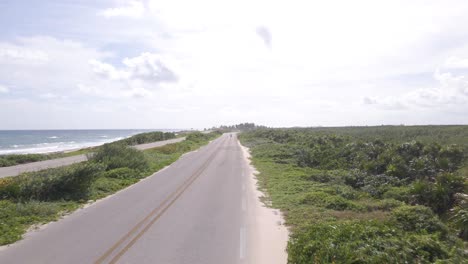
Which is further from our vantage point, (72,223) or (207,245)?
(72,223)

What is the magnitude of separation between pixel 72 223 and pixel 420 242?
9.17m

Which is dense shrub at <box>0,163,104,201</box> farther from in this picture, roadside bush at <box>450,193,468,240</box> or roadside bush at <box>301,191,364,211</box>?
roadside bush at <box>450,193,468,240</box>

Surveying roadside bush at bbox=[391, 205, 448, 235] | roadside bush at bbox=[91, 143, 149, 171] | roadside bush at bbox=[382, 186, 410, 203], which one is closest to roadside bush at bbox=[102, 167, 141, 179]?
roadside bush at bbox=[91, 143, 149, 171]

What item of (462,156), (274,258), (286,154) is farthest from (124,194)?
(286,154)

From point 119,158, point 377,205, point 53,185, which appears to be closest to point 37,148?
point 119,158

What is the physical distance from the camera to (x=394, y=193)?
14.3m

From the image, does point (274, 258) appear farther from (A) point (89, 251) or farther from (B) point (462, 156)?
(B) point (462, 156)

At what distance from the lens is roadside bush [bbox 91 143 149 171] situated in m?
22.8

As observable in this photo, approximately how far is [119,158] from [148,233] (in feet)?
48.8

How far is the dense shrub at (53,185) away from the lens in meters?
13.4

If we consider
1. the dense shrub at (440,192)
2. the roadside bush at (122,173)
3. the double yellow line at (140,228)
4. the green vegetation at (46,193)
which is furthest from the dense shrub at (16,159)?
the dense shrub at (440,192)

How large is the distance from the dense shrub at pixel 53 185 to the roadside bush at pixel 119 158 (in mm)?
7058

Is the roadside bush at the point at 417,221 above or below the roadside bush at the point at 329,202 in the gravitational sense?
above

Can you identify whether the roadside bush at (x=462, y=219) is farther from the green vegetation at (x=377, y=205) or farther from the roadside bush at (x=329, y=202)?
the roadside bush at (x=329, y=202)
